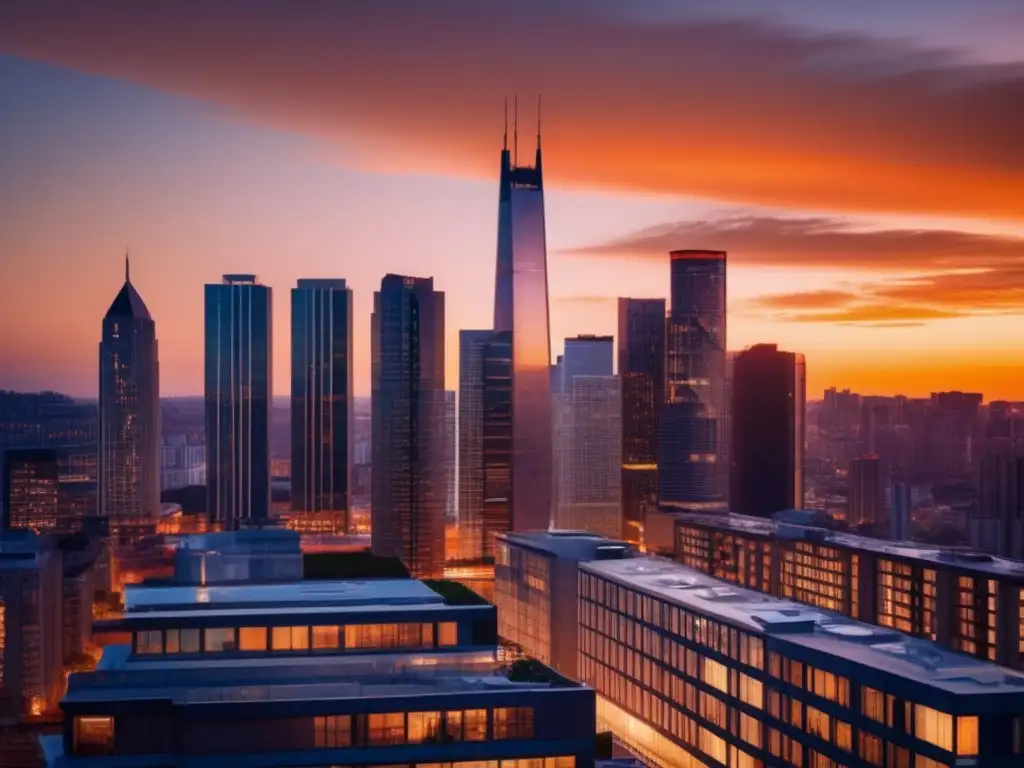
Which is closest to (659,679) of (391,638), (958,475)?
(391,638)

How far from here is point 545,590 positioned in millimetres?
51812

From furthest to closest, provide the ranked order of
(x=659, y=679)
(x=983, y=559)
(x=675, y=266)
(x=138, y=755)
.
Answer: (x=675, y=266)
(x=983, y=559)
(x=659, y=679)
(x=138, y=755)

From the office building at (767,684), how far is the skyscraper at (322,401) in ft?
356

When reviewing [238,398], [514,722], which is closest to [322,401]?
[238,398]

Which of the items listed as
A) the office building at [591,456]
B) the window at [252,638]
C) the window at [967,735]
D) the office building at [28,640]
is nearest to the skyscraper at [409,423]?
the office building at [591,456]

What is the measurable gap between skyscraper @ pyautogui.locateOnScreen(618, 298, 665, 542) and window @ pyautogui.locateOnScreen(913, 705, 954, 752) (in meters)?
108

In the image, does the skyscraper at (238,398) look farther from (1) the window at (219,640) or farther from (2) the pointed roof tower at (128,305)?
(1) the window at (219,640)

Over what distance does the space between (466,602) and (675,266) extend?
11592 cm

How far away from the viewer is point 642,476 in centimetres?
14825

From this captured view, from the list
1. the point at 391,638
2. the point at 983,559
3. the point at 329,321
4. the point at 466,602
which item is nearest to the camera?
the point at 391,638

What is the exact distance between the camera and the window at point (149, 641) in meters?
28.3

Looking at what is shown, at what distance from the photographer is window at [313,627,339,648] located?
28722 millimetres

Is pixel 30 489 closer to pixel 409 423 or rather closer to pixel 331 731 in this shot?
pixel 409 423

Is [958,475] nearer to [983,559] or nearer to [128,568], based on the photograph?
[983,559]
